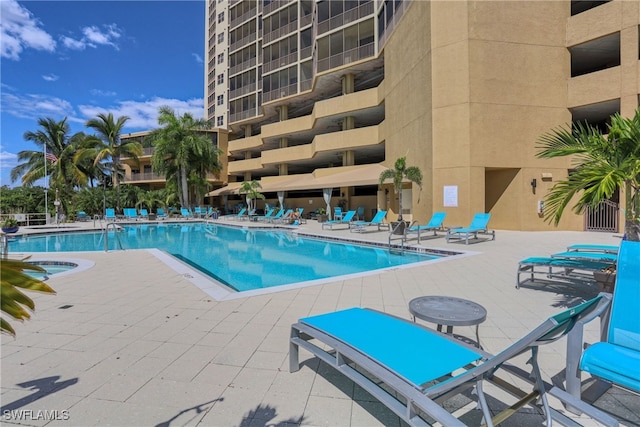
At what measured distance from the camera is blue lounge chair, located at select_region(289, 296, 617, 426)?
5.14ft

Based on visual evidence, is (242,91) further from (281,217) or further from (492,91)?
(492,91)

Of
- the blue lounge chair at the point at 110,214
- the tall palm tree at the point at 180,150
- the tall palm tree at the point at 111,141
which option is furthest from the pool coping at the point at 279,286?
the tall palm tree at the point at 111,141

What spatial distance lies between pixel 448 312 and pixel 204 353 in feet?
7.36

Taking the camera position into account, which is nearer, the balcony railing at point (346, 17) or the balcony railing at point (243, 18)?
the balcony railing at point (346, 17)

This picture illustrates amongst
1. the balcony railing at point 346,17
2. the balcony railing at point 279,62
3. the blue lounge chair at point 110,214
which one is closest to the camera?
the balcony railing at point 346,17

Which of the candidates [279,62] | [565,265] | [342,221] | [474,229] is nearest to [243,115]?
[279,62]

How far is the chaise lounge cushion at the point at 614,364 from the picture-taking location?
1.74 m

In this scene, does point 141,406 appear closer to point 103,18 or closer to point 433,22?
point 103,18

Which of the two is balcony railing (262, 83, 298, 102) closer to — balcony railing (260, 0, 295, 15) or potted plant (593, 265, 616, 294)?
balcony railing (260, 0, 295, 15)

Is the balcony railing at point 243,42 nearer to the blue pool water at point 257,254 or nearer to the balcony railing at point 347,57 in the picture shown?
the balcony railing at point 347,57

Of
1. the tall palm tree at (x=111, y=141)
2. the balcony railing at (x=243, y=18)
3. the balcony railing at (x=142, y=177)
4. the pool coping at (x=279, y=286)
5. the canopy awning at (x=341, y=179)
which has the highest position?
the balcony railing at (x=243, y=18)

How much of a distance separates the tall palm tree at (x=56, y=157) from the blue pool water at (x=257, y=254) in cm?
1117

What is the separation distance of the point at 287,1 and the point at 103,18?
21646 mm

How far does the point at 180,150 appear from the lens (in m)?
25.1
